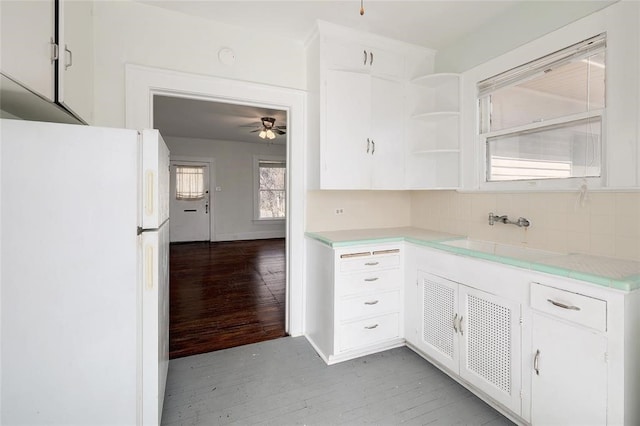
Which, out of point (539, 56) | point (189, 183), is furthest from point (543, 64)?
point (189, 183)

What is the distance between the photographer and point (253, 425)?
166 centimetres

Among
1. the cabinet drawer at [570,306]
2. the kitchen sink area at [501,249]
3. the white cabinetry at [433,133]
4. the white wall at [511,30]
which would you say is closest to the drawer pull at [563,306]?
the cabinet drawer at [570,306]

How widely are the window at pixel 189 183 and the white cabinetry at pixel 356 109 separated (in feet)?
19.1

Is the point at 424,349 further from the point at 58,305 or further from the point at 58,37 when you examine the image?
the point at 58,37

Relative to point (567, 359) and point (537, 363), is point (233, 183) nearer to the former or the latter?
point (537, 363)

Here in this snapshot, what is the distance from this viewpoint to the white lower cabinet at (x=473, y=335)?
164 centimetres

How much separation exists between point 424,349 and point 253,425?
4.33 feet

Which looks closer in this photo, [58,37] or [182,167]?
[58,37]

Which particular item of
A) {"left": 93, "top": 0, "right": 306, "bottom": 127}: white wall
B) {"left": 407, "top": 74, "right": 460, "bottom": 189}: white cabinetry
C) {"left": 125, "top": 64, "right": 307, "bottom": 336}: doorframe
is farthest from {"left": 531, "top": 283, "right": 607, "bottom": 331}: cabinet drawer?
{"left": 93, "top": 0, "right": 306, "bottom": 127}: white wall

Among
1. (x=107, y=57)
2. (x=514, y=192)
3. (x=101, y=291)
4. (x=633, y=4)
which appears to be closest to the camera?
(x=101, y=291)

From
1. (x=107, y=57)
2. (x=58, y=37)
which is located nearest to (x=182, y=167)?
(x=107, y=57)

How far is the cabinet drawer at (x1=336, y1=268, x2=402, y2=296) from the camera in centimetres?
222

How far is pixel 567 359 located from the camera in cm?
139

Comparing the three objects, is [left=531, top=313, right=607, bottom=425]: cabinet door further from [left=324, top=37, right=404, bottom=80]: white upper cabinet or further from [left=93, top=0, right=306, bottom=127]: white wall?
[left=93, top=0, right=306, bottom=127]: white wall
